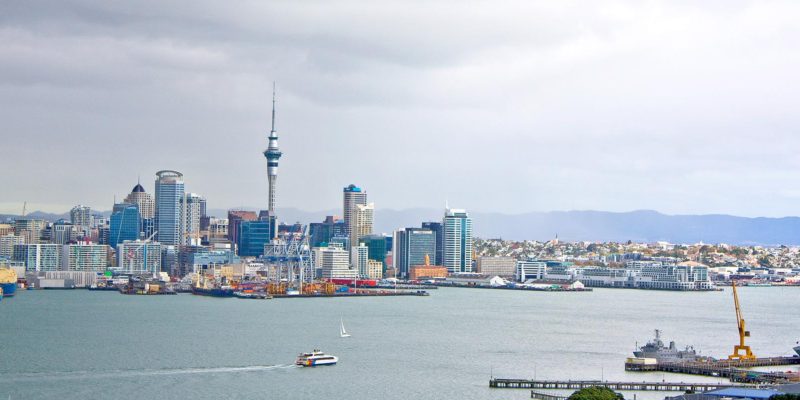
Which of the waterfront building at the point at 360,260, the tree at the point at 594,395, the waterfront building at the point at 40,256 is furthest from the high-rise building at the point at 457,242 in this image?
the tree at the point at 594,395

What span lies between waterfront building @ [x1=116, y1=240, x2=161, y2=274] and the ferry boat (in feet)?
197

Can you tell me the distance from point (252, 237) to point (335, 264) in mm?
21036

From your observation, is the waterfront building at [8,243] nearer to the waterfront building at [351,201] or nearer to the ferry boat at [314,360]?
the waterfront building at [351,201]

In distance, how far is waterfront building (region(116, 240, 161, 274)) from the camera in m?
86.8

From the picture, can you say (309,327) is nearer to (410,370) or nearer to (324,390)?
(410,370)

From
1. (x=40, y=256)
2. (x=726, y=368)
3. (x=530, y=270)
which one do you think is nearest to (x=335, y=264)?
(x=530, y=270)

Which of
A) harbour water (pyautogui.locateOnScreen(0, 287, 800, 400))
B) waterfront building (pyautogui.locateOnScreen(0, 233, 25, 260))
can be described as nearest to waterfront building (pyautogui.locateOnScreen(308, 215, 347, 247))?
waterfront building (pyautogui.locateOnScreen(0, 233, 25, 260))

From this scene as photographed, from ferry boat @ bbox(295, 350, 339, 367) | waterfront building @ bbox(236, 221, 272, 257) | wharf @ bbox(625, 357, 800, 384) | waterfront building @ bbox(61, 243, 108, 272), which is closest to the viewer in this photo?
wharf @ bbox(625, 357, 800, 384)

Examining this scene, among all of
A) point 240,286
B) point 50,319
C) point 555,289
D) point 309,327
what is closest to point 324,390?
point 309,327

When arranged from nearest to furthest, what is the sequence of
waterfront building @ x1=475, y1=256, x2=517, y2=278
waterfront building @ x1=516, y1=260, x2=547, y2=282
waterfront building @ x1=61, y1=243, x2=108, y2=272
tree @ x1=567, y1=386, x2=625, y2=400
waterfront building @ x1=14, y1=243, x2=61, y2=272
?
1. tree @ x1=567, y1=386, x2=625, y2=400
2. waterfront building @ x1=14, y1=243, x2=61, y2=272
3. waterfront building @ x1=61, y1=243, x2=108, y2=272
4. waterfront building @ x1=516, y1=260, x2=547, y2=282
5. waterfront building @ x1=475, y1=256, x2=517, y2=278

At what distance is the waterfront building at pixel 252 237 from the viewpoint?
99.9 metres

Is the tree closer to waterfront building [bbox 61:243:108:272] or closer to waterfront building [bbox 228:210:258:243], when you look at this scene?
waterfront building [bbox 61:243:108:272]

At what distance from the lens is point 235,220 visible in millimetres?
→ 106250

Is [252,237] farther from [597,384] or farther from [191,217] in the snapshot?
[597,384]
